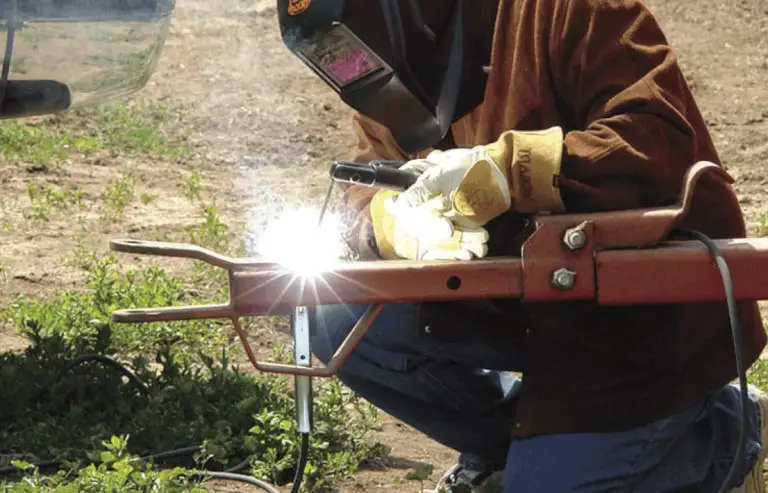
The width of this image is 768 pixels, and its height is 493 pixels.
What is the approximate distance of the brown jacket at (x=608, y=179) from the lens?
295 cm

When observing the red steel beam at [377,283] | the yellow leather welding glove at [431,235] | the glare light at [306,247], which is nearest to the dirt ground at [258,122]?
the glare light at [306,247]

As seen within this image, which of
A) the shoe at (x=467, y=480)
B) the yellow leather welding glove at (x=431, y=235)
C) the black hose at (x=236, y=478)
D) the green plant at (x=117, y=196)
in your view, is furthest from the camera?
the green plant at (x=117, y=196)

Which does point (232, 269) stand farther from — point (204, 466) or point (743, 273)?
point (204, 466)

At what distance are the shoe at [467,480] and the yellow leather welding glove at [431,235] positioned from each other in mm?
693

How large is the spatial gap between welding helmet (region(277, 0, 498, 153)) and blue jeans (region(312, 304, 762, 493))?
0.56 meters

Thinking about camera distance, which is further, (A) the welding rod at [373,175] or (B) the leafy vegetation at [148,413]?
(B) the leafy vegetation at [148,413]

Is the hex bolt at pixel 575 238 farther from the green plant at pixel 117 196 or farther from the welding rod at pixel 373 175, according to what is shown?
the green plant at pixel 117 196

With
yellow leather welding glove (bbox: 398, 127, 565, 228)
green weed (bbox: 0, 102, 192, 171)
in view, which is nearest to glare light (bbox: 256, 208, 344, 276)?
yellow leather welding glove (bbox: 398, 127, 565, 228)

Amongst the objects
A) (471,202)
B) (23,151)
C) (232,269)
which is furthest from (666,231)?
(23,151)

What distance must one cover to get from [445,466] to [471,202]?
4.52 ft

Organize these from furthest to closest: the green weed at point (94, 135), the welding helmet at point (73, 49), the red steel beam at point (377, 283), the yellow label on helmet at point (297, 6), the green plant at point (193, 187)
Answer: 1. the green weed at point (94, 135)
2. the green plant at point (193, 187)
3. the welding helmet at point (73, 49)
4. the yellow label on helmet at point (297, 6)
5. the red steel beam at point (377, 283)

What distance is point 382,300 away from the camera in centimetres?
277

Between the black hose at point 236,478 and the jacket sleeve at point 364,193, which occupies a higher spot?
the jacket sleeve at point 364,193

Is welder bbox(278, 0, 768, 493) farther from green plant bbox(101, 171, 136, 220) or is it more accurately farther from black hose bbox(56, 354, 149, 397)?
green plant bbox(101, 171, 136, 220)
